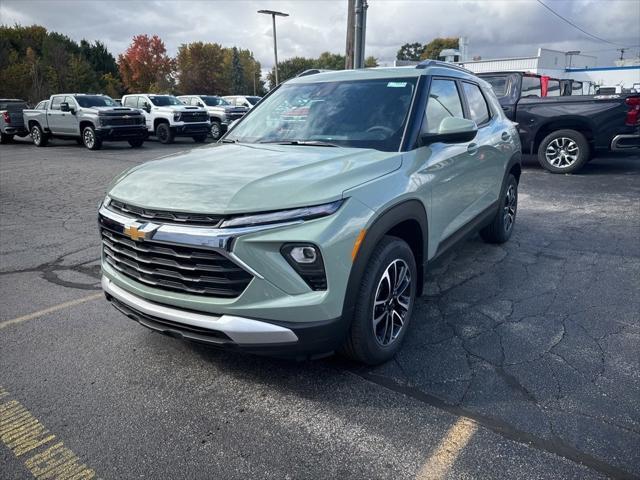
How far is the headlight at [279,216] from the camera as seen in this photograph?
2.30m

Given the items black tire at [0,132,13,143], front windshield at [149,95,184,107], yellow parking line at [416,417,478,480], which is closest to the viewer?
yellow parking line at [416,417,478,480]

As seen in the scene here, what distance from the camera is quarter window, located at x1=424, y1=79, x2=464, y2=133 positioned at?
3.45 meters

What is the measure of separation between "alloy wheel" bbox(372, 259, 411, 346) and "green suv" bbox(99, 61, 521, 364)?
0.04ft

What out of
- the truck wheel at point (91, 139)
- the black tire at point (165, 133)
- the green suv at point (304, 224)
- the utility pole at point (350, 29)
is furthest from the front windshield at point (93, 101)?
the green suv at point (304, 224)

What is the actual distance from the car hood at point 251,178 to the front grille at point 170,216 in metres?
0.03

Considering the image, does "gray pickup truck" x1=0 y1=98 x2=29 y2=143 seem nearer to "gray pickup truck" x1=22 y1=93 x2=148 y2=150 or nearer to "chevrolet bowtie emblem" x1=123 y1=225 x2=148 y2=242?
"gray pickup truck" x1=22 y1=93 x2=148 y2=150

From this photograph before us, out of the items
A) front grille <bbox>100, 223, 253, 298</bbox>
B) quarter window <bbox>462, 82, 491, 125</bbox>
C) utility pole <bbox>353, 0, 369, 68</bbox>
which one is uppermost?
utility pole <bbox>353, 0, 369, 68</bbox>

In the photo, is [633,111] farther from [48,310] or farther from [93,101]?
[93,101]

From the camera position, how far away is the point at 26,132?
20281 mm

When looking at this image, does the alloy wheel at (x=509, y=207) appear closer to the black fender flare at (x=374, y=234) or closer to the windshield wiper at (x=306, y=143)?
the black fender flare at (x=374, y=234)

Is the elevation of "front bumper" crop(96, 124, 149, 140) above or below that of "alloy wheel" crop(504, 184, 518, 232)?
above

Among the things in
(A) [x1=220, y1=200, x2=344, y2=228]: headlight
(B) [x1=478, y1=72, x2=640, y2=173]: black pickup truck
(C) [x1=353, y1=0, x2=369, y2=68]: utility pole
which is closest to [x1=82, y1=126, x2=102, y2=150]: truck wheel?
(C) [x1=353, y1=0, x2=369, y2=68]: utility pole

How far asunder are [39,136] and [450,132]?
20.1m

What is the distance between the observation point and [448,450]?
2283 mm
